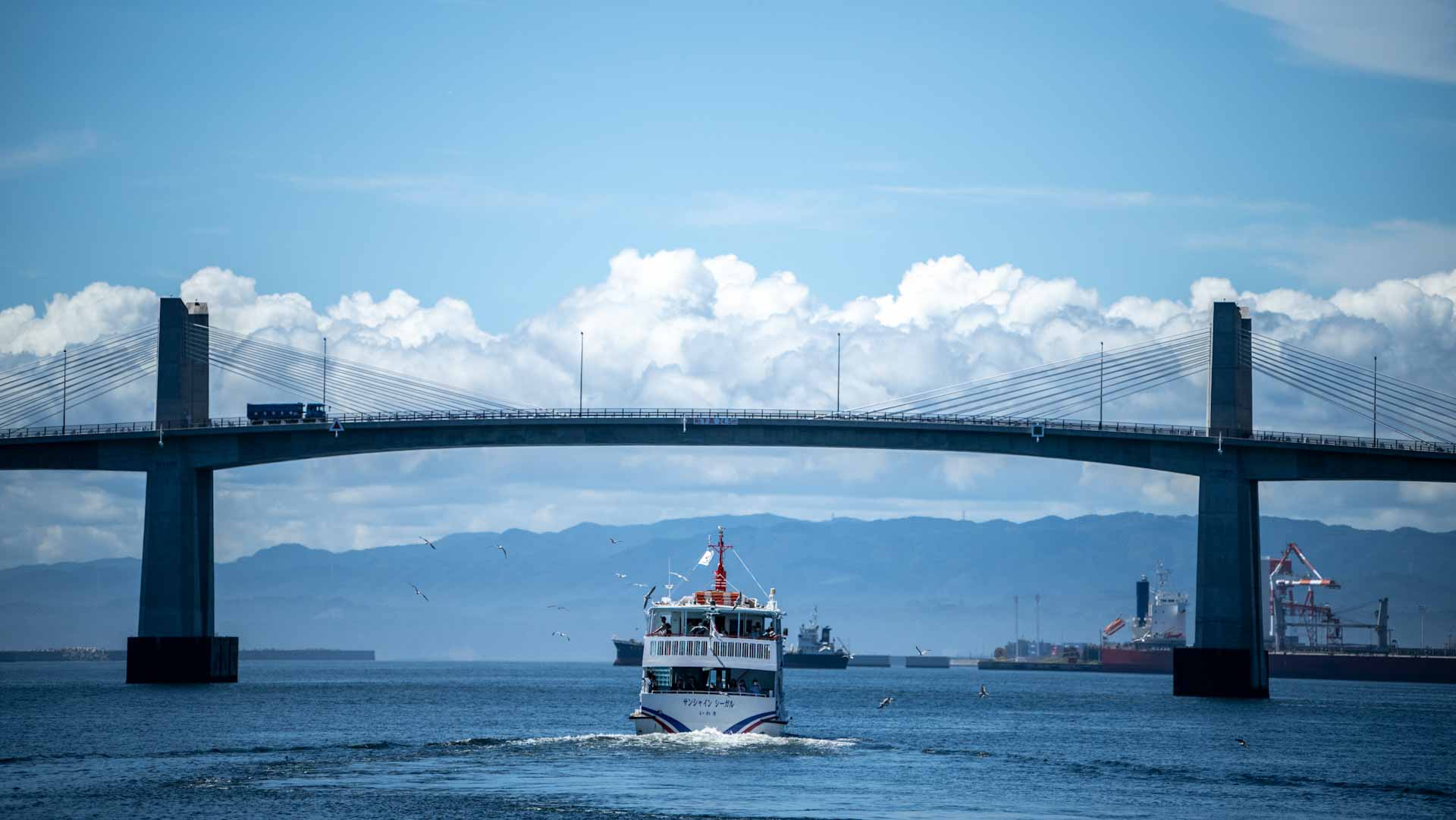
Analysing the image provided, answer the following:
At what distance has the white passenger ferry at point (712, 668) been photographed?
2820 inches

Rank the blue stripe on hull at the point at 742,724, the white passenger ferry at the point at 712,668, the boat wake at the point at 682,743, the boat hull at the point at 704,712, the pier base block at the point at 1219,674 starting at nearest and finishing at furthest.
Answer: the boat wake at the point at 682,743 → the boat hull at the point at 704,712 → the white passenger ferry at the point at 712,668 → the blue stripe on hull at the point at 742,724 → the pier base block at the point at 1219,674

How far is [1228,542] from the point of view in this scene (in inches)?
4651

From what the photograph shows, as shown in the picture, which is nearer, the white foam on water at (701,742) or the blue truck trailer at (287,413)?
the white foam on water at (701,742)

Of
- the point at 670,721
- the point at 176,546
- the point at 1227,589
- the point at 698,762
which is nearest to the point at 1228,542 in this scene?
the point at 1227,589

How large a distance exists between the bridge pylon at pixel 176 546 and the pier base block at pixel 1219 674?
222 feet

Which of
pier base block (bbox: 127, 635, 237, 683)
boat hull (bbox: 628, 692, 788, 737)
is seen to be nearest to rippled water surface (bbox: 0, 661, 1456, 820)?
boat hull (bbox: 628, 692, 788, 737)

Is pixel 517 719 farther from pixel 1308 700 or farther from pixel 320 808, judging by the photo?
pixel 1308 700

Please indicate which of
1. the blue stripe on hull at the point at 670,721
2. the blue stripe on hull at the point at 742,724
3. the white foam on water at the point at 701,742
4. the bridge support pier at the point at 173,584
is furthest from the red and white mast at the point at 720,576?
the bridge support pier at the point at 173,584

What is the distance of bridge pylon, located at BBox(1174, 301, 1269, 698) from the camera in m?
118

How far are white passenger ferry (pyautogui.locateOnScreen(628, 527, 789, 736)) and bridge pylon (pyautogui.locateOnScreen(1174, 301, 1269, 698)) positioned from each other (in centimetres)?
5167

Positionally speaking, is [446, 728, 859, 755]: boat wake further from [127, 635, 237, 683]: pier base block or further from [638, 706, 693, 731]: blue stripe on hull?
[127, 635, 237, 683]: pier base block

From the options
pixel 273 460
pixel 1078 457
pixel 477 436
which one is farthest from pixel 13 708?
pixel 1078 457

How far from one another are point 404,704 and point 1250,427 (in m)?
58.2

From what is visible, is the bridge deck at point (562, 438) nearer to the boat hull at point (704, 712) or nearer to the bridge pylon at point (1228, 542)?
the bridge pylon at point (1228, 542)
